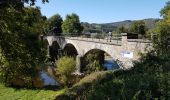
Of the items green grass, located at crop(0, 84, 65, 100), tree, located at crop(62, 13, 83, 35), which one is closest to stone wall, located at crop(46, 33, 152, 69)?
green grass, located at crop(0, 84, 65, 100)

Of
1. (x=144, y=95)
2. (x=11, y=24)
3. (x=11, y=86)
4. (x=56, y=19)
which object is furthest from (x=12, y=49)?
(x=56, y=19)

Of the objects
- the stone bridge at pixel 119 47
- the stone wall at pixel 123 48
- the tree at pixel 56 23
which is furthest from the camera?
the tree at pixel 56 23

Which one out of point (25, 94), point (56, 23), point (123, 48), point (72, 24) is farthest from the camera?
point (56, 23)

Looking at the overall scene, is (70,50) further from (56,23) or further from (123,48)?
(123,48)

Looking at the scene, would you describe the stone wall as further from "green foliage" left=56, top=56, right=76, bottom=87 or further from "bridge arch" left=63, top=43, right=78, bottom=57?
"bridge arch" left=63, top=43, right=78, bottom=57

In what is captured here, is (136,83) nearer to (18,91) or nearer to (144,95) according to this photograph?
(144,95)

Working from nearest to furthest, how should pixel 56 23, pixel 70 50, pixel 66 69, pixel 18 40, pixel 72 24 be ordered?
pixel 18 40 → pixel 66 69 → pixel 70 50 → pixel 72 24 → pixel 56 23

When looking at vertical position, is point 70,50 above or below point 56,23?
below

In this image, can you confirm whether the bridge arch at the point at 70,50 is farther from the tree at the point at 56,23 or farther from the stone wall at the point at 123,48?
the tree at the point at 56,23

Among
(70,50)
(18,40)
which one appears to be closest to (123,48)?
(18,40)

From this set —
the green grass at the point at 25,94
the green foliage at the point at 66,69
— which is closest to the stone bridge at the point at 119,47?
the green foliage at the point at 66,69

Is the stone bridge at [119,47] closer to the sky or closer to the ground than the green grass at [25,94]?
closer to the sky

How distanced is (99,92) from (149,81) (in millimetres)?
1322

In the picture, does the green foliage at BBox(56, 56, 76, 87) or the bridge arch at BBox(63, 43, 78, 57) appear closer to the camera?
the green foliage at BBox(56, 56, 76, 87)
